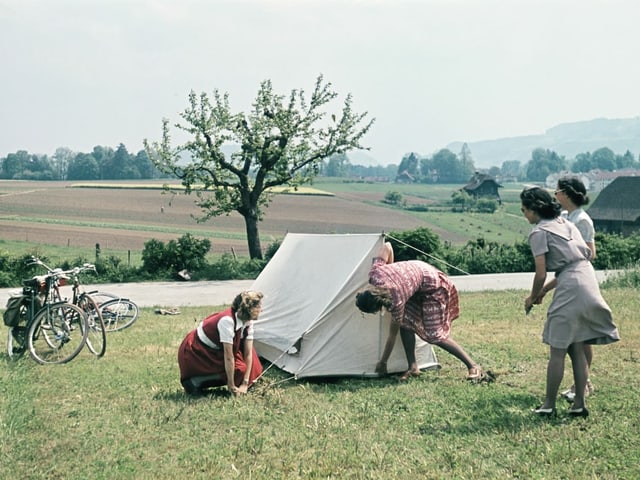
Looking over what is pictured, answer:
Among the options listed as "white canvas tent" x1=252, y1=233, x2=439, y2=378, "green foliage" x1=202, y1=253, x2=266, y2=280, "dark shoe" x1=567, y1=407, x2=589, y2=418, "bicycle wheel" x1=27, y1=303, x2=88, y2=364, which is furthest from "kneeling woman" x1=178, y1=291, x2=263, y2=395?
"green foliage" x1=202, y1=253, x2=266, y2=280

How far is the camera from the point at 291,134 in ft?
85.2

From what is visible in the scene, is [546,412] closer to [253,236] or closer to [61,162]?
[253,236]

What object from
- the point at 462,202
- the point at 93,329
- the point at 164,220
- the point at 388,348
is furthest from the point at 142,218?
the point at 388,348

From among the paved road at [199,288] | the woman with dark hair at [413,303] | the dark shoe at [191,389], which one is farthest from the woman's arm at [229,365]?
the paved road at [199,288]

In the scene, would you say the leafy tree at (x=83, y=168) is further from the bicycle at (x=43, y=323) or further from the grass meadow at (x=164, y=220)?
the bicycle at (x=43, y=323)

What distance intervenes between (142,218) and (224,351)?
39093mm

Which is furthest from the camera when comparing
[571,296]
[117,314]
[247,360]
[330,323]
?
[117,314]

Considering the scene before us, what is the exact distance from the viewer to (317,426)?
579 centimetres

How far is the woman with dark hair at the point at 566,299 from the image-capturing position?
5.61m

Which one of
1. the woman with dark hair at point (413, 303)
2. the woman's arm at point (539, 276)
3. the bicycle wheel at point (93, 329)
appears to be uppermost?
the woman's arm at point (539, 276)

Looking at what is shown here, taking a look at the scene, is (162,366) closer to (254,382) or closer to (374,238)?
(254,382)

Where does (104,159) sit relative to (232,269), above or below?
above

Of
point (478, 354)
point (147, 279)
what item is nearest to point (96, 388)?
point (478, 354)

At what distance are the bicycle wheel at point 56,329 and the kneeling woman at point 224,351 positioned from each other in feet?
8.25
